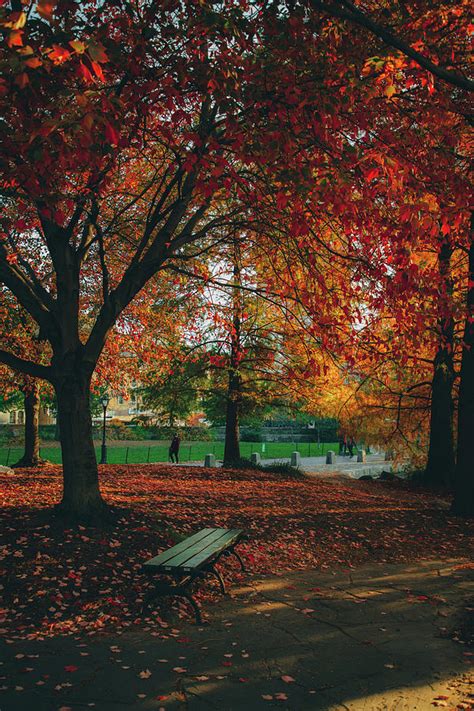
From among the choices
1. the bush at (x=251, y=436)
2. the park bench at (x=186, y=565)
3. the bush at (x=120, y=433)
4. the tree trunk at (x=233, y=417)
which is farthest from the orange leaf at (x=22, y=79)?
the bush at (x=251, y=436)

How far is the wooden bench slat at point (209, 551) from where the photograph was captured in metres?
5.91

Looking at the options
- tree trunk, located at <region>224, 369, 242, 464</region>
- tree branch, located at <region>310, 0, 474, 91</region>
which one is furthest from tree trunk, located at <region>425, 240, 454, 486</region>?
tree branch, located at <region>310, 0, 474, 91</region>

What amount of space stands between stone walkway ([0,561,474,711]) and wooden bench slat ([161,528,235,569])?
0.63 metres

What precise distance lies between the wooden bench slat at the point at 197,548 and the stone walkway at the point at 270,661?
0.63m

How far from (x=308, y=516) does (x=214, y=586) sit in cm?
460

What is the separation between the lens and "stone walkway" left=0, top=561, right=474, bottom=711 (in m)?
4.37

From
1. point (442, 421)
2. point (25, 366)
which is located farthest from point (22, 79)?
point (442, 421)

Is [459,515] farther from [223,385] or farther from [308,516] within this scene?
[223,385]

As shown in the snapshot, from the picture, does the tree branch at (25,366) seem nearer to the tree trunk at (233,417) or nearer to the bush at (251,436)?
the tree trunk at (233,417)

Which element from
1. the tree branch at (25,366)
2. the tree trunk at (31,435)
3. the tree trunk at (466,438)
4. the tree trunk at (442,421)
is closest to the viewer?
the tree branch at (25,366)

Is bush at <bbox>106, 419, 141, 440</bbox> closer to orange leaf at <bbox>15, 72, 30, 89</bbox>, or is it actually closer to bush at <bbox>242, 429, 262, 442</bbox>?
bush at <bbox>242, 429, 262, 442</bbox>

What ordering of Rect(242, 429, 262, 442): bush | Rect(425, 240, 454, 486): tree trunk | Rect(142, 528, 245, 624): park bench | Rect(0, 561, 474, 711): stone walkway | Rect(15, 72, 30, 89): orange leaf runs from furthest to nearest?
Rect(242, 429, 262, 442): bush
Rect(425, 240, 454, 486): tree trunk
Rect(142, 528, 245, 624): park bench
Rect(0, 561, 474, 711): stone walkway
Rect(15, 72, 30, 89): orange leaf

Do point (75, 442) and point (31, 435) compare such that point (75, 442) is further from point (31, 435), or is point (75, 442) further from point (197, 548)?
point (31, 435)

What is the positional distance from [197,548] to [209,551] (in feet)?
0.76
